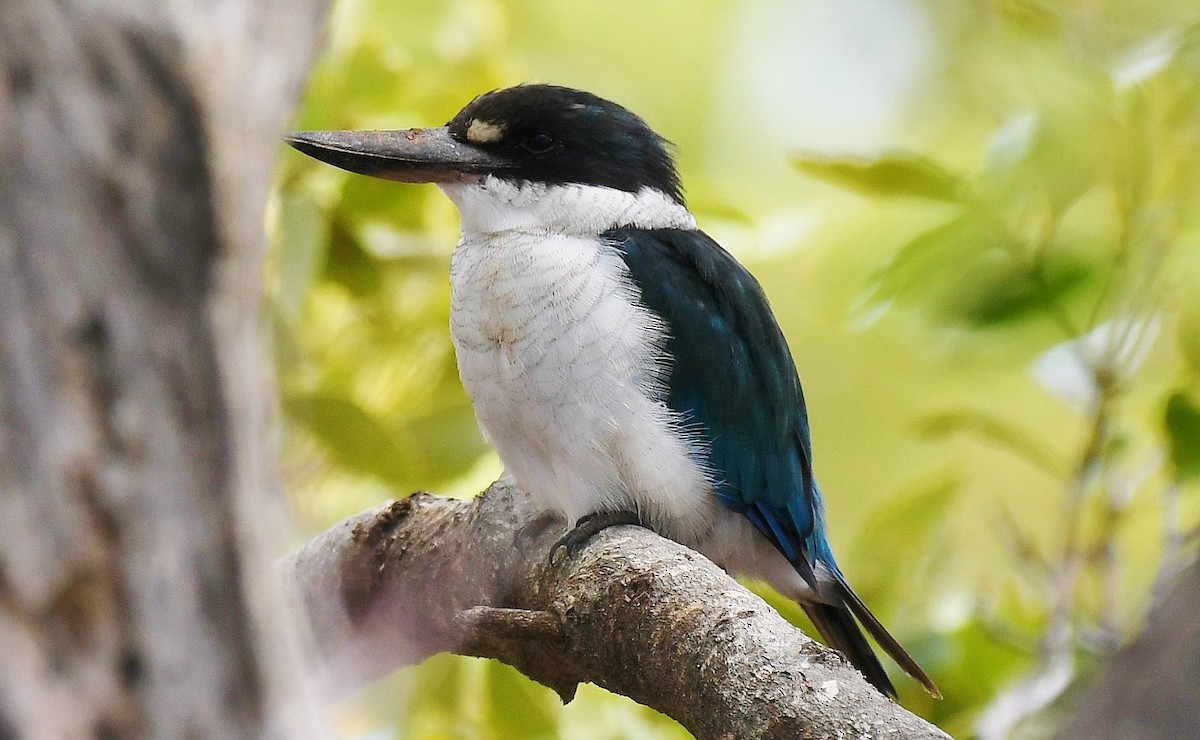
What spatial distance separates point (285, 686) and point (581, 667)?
732mm

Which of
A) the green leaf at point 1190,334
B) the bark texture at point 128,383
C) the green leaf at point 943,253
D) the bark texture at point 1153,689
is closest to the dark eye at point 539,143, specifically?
the green leaf at point 943,253

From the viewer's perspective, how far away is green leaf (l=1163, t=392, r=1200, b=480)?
57.4 inches

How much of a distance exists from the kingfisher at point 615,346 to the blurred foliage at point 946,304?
0.34 ft

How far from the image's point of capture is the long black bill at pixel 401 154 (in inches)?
67.4

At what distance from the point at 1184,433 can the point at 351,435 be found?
105cm

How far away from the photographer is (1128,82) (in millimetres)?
1339

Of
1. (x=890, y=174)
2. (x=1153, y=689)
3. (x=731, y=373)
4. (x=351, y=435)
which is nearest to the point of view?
(x=1153, y=689)

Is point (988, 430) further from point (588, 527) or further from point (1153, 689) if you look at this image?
Answer: point (1153, 689)

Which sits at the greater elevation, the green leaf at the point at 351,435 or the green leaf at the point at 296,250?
the green leaf at the point at 296,250

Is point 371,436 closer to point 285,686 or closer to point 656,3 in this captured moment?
point 285,686

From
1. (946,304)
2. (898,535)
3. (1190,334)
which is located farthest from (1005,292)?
(898,535)

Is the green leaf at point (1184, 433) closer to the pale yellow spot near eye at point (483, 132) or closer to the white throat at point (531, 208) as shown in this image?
the white throat at point (531, 208)

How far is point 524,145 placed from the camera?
1876 mm

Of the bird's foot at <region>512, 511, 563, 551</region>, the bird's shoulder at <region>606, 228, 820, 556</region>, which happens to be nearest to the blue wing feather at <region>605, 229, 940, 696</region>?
the bird's shoulder at <region>606, 228, 820, 556</region>
